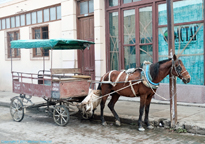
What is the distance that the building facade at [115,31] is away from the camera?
30.5ft

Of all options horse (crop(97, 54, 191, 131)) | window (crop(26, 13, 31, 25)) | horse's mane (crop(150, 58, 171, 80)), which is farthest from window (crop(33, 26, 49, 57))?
horse's mane (crop(150, 58, 171, 80))

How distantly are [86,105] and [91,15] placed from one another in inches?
235

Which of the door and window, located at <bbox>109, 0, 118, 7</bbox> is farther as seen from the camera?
the door

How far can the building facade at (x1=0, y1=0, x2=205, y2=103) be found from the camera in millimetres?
9297

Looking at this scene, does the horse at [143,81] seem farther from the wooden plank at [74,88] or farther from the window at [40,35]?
the window at [40,35]

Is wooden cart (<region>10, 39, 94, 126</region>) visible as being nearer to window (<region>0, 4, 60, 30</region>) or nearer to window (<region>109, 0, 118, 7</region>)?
window (<region>109, 0, 118, 7</region>)

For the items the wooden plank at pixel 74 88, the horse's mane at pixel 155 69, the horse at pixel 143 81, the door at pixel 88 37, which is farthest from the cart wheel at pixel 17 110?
the door at pixel 88 37

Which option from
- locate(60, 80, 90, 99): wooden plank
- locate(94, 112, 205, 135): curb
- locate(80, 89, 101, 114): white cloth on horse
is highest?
locate(60, 80, 90, 99): wooden plank

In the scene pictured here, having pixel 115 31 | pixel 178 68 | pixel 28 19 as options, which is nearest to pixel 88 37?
pixel 115 31

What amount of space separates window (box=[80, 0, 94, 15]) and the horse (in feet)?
18.4

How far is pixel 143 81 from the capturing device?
6.71 meters

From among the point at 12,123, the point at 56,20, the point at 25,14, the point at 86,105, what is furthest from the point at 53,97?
the point at 25,14

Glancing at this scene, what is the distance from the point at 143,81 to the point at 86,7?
22.3 feet

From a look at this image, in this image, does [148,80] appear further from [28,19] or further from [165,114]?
[28,19]
